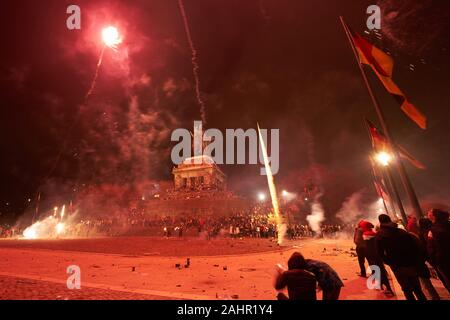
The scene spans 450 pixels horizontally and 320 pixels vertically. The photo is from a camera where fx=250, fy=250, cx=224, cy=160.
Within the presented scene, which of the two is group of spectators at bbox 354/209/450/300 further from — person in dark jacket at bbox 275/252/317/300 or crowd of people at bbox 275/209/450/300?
person in dark jacket at bbox 275/252/317/300

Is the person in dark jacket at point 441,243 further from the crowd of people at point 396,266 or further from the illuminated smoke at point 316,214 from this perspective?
the illuminated smoke at point 316,214

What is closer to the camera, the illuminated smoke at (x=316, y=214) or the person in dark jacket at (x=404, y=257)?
the person in dark jacket at (x=404, y=257)

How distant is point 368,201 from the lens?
6066cm

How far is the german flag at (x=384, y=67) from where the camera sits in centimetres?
742

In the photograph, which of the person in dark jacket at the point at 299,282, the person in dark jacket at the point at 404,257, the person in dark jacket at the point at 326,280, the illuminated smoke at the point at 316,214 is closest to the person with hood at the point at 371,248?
the person in dark jacket at the point at 404,257

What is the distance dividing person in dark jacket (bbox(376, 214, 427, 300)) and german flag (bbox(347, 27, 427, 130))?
357 centimetres

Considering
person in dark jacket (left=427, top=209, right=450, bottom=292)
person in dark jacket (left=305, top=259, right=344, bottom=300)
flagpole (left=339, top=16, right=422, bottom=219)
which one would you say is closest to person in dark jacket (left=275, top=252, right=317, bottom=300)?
person in dark jacket (left=305, top=259, right=344, bottom=300)

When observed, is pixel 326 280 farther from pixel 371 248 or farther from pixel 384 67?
pixel 384 67

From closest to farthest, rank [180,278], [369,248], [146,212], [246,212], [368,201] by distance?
[369,248]
[180,278]
[246,212]
[146,212]
[368,201]

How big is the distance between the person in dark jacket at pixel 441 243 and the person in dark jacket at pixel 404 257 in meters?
1.10

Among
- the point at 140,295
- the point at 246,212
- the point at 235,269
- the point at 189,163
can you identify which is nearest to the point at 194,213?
the point at 246,212

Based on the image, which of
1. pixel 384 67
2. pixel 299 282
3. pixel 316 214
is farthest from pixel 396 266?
pixel 316 214
